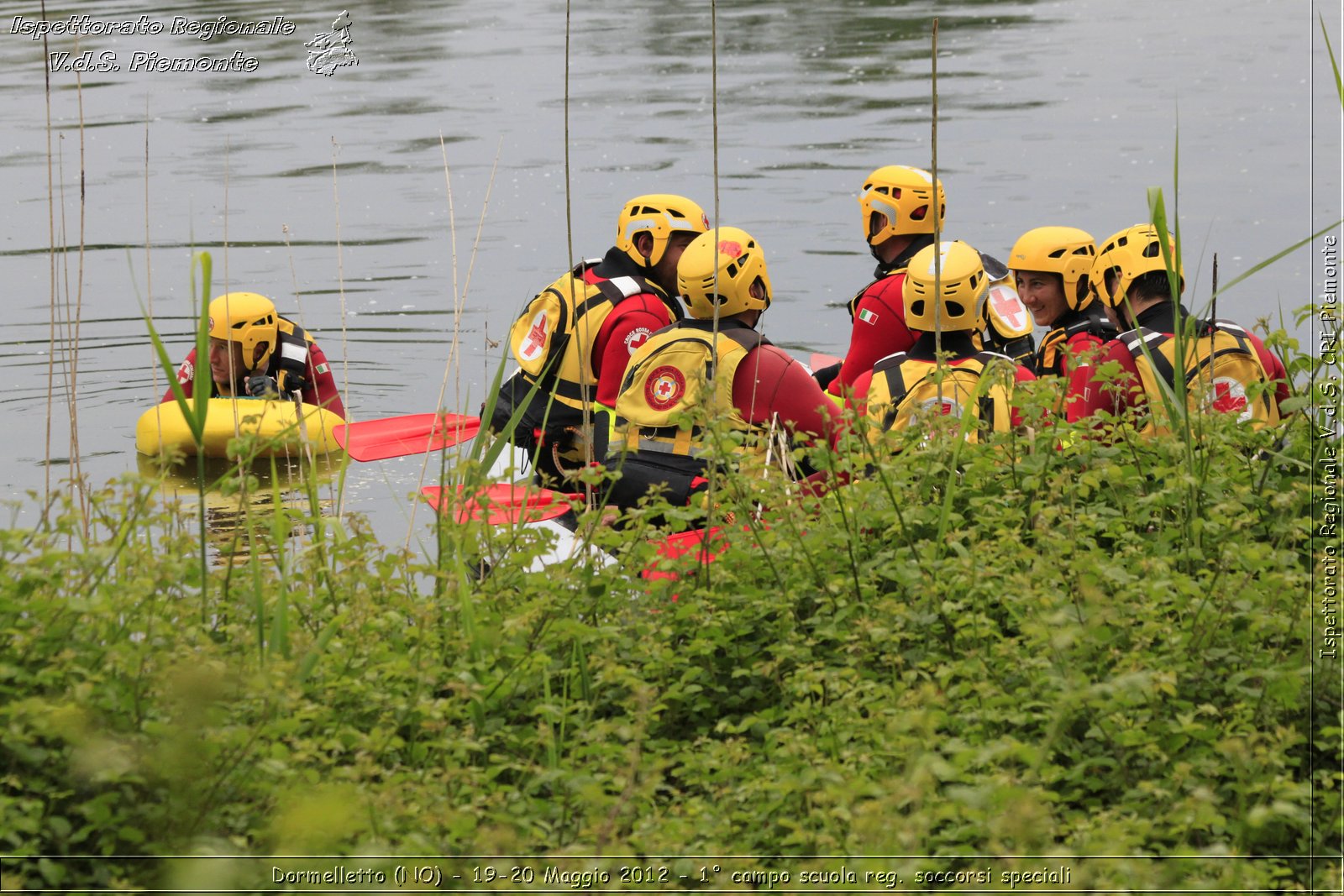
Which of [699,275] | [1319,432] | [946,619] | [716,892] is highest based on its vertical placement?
[699,275]

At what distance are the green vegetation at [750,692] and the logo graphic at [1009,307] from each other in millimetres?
2450

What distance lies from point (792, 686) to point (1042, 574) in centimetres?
75

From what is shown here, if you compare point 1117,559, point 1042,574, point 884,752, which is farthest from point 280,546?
point 1117,559

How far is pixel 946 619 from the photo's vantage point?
164 inches

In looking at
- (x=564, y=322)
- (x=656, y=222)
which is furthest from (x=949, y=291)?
(x=564, y=322)

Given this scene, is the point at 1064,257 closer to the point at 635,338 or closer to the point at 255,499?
the point at 635,338

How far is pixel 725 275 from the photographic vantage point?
5.93 m

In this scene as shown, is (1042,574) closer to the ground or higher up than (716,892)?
Answer: higher up

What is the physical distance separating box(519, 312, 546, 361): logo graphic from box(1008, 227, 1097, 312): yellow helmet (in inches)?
87.9

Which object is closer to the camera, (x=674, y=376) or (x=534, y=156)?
(x=674, y=376)

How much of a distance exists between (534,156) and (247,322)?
1178 centimetres

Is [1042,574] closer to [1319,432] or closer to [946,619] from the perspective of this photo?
[946,619]

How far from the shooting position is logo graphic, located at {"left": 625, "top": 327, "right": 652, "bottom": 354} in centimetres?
710

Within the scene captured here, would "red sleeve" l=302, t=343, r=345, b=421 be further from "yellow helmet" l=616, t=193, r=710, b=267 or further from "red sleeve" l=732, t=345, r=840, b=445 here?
"red sleeve" l=732, t=345, r=840, b=445
